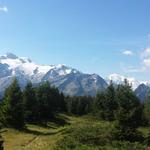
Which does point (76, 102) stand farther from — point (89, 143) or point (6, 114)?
Answer: point (89, 143)

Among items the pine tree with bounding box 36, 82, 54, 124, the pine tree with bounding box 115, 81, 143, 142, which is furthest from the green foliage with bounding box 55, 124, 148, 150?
the pine tree with bounding box 36, 82, 54, 124

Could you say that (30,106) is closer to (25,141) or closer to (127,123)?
(25,141)

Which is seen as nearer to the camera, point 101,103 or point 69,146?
point 69,146

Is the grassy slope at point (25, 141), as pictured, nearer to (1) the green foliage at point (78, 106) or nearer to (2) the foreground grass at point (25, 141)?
(2) the foreground grass at point (25, 141)

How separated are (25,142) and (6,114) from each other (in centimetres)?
1918

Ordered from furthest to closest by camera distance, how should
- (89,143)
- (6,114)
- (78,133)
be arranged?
(6,114)
(78,133)
(89,143)

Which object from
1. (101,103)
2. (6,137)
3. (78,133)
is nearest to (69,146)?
(78,133)

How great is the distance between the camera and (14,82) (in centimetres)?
8325

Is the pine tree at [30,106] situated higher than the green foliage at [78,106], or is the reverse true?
the green foliage at [78,106]

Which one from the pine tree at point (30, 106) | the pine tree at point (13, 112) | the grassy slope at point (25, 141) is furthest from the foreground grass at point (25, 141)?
the pine tree at point (30, 106)

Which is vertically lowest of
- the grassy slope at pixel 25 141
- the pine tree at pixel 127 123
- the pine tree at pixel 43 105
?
the grassy slope at pixel 25 141

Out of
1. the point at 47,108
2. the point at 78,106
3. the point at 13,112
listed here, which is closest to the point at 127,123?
the point at 13,112

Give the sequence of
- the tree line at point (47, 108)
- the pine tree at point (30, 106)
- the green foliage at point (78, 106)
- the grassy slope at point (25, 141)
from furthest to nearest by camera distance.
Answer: the green foliage at point (78, 106) → the pine tree at point (30, 106) → the tree line at point (47, 108) → the grassy slope at point (25, 141)

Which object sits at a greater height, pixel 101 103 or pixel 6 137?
pixel 101 103
